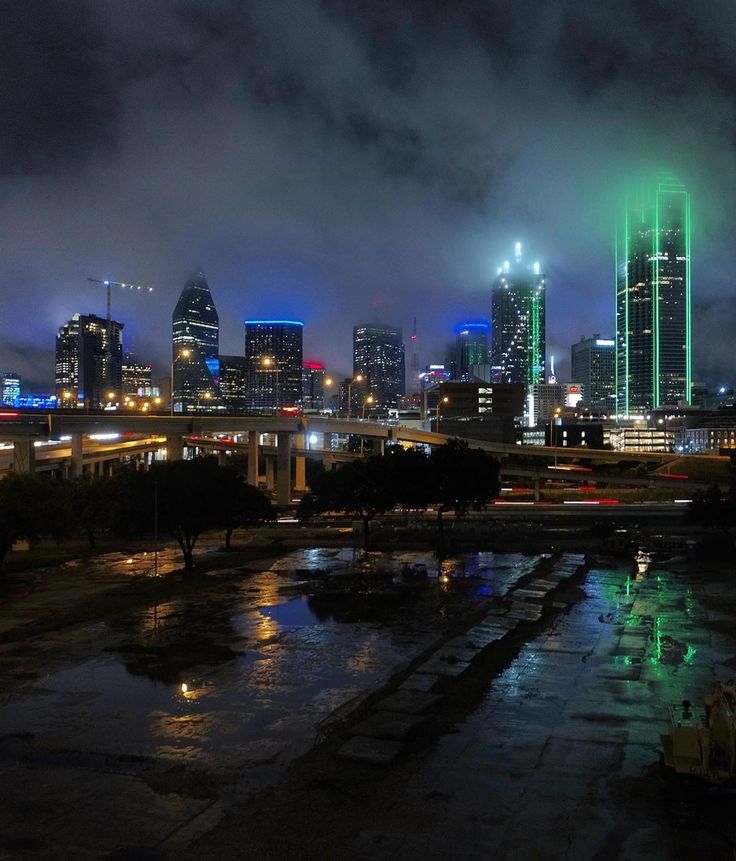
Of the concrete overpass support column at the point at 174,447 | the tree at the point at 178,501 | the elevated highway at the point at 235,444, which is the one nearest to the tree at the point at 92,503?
the tree at the point at 178,501

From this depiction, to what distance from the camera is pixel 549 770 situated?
14414mm

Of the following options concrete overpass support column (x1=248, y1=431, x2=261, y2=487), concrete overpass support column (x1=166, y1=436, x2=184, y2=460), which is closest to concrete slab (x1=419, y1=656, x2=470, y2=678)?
concrete overpass support column (x1=166, y1=436, x2=184, y2=460)

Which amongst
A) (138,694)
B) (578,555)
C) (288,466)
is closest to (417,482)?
(578,555)

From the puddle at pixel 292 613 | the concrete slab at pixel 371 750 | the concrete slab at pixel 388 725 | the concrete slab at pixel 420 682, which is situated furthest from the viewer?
the puddle at pixel 292 613

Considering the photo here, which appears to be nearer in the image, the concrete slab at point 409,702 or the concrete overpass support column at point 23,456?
the concrete slab at point 409,702

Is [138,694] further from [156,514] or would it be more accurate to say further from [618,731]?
[156,514]

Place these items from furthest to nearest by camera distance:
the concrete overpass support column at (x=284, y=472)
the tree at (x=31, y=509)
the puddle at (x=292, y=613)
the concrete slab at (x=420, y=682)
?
the concrete overpass support column at (x=284, y=472) → the tree at (x=31, y=509) → the puddle at (x=292, y=613) → the concrete slab at (x=420, y=682)

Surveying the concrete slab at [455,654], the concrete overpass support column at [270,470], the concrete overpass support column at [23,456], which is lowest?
the concrete slab at [455,654]

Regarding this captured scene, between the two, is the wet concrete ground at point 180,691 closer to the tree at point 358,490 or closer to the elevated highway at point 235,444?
the tree at point 358,490

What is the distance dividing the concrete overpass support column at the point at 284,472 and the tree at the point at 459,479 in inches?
1546

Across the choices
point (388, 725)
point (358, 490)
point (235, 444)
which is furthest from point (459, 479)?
point (235, 444)

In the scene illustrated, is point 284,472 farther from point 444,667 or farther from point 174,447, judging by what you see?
point 444,667

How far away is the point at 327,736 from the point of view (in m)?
16.5

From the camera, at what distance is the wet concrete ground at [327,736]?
1189 centimetres
